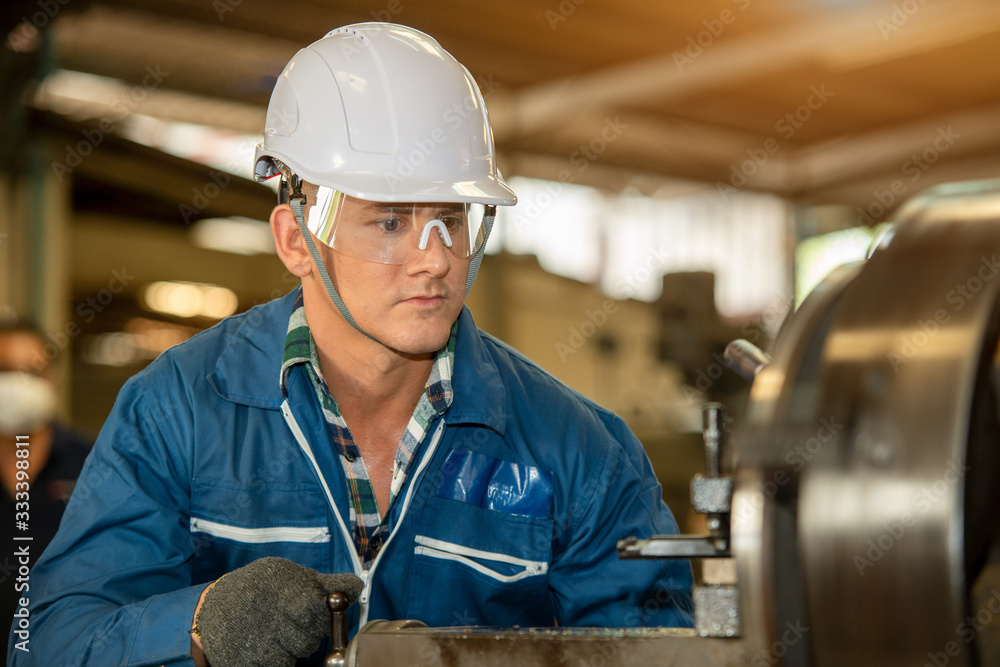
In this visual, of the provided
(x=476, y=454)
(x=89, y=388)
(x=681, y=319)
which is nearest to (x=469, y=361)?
(x=476, y=454)

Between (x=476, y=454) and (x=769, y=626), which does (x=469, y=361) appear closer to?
(x=476, y=454)

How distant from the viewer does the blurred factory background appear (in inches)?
207

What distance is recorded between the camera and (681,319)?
4.23 m

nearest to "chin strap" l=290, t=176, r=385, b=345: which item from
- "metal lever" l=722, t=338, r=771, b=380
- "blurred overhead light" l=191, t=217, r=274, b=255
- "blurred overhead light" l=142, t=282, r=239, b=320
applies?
"metal lever" l=722, t=338, r=771, b=380

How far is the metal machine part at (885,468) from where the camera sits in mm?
814

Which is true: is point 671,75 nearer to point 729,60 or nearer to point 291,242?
point 729,60

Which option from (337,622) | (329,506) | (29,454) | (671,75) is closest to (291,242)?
(329,506)

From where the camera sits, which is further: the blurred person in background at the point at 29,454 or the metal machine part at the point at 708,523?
the blurred person in background at the point at 29,454

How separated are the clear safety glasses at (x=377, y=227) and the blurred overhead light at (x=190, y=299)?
5.65 meters

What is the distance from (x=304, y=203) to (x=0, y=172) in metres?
4.28

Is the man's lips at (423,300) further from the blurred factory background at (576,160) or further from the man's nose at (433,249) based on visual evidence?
the blurred factory background at (576,160)

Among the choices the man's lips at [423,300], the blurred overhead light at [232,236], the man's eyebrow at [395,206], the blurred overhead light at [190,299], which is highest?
the blurred overhead light at [232,236]

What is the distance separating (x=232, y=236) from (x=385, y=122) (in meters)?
5.79

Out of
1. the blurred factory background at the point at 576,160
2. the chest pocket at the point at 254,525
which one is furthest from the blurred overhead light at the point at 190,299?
the chest pocket at the point at 254,525
